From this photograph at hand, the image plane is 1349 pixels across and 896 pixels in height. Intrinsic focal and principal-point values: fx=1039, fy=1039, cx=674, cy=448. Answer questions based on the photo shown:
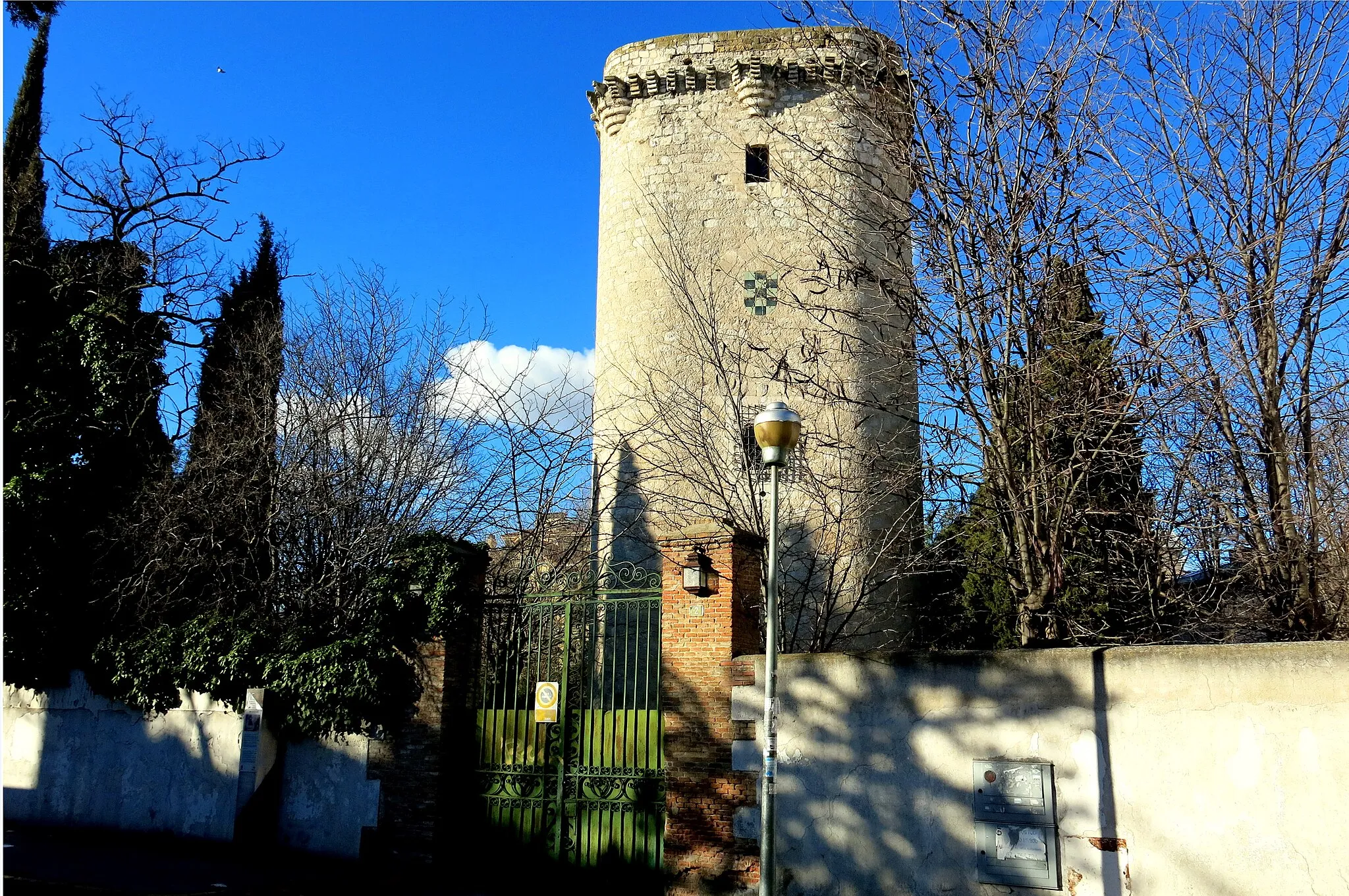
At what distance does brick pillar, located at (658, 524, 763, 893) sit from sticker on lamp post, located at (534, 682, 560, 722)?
3.93ft

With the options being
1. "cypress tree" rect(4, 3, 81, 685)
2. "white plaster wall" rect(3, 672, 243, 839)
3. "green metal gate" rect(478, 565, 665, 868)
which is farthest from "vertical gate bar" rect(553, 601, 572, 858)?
"cypress tree" rect(4, 3, 81, 685)

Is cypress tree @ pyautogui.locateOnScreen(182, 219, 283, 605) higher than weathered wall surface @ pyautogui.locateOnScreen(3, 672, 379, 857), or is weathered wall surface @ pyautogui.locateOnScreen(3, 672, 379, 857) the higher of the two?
cypress tree @ pyautogui.locateOnScreen(182, 219, 283, 605)

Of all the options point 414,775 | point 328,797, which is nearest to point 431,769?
point 414,775

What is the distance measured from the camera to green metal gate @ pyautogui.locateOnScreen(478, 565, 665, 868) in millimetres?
9383

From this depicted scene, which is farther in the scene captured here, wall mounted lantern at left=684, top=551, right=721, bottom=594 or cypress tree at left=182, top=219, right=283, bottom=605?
cypress tree at left=182, top=219, right=283, bottom=605

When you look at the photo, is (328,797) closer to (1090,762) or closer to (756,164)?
(1090,762)

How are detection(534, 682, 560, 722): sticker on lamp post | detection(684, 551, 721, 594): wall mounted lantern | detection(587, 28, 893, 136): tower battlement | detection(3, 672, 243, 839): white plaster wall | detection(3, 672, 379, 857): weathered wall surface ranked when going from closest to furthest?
detection(684, 551, 721, 594): wall mounted lantern
detection(534, 682, 560, 722): sticker on lamp post
detection(3, 672, 379, 857): weathered wall surface
detection(3, 672, 243, 839): white plaster wall
detection(587, 28, 893, 136): tower battlement

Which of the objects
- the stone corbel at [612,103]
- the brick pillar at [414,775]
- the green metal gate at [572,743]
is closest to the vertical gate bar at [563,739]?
the green metal gate at [572,743]

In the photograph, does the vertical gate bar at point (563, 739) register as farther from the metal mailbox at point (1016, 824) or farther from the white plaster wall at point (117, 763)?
the white plaster wall at point (117, 763)

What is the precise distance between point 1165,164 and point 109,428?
563 inches

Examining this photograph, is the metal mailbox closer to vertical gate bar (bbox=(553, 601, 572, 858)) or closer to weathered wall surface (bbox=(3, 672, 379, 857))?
vertical gate bar (bbox=(553, 601, 572, 858))

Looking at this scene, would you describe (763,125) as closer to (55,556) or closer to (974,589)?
(974,589)

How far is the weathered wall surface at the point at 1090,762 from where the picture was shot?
6.68 meters

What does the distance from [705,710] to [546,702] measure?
168 cm
